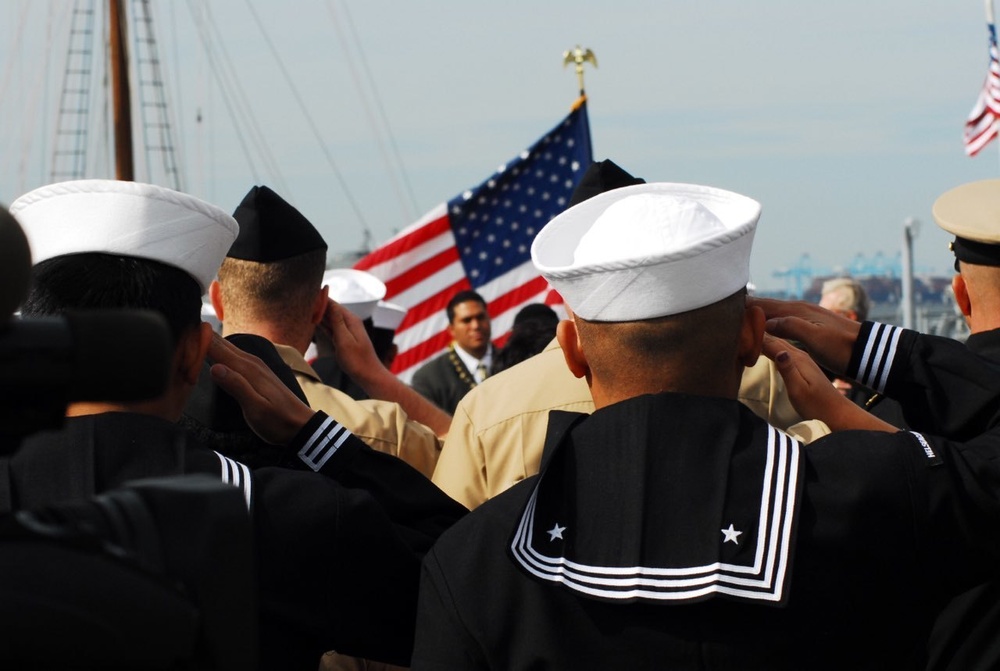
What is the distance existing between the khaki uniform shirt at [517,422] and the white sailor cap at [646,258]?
3.31 feet

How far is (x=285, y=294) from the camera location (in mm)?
4227

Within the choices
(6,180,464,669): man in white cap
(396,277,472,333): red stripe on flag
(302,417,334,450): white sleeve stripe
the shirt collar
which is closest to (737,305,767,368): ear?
(6,180,464,669): man in white cap

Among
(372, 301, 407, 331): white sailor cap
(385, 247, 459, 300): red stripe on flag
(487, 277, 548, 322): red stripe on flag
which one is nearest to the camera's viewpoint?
(372, 301, 407, 331): white sailor cap

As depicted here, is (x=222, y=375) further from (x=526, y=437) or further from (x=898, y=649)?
(x=898, y=649)

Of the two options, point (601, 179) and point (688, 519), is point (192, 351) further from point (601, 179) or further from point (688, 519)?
point (601, 179)

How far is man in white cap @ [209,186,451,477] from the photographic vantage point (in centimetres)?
410

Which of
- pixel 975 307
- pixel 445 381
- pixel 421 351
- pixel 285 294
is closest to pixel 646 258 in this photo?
pixel 975 307

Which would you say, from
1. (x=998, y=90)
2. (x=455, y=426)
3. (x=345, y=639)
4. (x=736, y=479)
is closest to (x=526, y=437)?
(x=455, y=426)

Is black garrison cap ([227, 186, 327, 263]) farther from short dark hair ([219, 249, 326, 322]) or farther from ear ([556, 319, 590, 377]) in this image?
ear ([556, 319, 590, 377])

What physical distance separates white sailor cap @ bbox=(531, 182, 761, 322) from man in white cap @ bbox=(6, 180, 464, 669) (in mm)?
548

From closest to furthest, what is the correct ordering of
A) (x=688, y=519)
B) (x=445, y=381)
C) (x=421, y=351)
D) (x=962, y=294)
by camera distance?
(x=688, y=519) → (x=962, y=294) → (x=445, y=381) → (x=421, y=351)

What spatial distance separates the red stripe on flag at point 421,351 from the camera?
40.4 feet

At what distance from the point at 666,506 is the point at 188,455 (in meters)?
0.81

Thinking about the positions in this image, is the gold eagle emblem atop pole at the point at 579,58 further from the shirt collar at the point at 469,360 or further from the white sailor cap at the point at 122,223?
the white sailor cap at the point at 122,223
